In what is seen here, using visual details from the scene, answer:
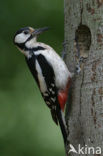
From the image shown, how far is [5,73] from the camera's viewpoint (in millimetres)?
6422

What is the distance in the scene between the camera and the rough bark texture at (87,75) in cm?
446

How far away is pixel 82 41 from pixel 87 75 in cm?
53

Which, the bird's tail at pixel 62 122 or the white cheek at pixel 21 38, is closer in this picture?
the bird's tail at pixel 62 122

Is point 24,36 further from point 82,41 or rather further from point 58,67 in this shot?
point 82,41

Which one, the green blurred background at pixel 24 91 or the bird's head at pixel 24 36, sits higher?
the bird's head at pixel 24 36

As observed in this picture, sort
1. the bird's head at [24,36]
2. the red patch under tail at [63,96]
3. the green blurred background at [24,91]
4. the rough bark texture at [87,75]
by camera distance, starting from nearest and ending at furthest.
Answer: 1. the rough bark texture at [87,75]
2. the red patch under tail at [63,96]
3. the bird's head at [24,36]
4. the green blurred background at [24,91]

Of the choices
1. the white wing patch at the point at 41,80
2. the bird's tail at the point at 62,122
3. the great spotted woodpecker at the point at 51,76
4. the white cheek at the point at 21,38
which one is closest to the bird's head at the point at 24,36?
the white cheek at the point at 21,38

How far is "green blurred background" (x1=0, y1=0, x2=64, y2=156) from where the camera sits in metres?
5.96

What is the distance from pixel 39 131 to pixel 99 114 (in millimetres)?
1714

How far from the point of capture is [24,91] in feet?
20.6

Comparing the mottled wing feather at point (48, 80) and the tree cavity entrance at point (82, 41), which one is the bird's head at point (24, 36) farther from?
the tree cavity entrance at point (82, 41)

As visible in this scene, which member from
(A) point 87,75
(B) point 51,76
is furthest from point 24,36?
(A) point 87,75

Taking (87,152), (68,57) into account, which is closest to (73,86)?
(68,57)

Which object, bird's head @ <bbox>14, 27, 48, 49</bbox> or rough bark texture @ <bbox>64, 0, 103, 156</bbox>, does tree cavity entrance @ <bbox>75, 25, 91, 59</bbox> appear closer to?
rough bark texture @ <bbox>64, 0, 103, 156</bbox>
